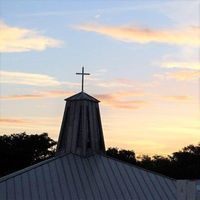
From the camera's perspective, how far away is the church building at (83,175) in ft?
99.0

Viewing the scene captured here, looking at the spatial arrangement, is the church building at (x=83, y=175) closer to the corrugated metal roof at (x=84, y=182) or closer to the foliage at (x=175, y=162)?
the corrugated metal roof at (x=84, y=182)

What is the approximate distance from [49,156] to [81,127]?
39.7m

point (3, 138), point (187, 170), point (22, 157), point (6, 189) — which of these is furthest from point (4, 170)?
point (6, 189)

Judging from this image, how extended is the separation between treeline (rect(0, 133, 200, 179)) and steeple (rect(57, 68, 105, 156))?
95.4 ft

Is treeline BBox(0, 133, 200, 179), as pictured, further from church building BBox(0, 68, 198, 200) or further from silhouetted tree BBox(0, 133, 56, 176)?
church building BBox(0, 68, 198, 200)

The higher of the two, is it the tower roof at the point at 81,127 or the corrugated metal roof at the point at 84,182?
the tower roof at the point at 81,127

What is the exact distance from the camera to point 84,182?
1227 inches

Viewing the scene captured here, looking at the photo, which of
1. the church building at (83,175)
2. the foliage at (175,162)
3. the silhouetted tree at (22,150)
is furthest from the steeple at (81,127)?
the silhouetted tree at (22,150)

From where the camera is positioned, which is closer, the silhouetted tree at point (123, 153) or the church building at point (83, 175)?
the church building at point (83, 175)

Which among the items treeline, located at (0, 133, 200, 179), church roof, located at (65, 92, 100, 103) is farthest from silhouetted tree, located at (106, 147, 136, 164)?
church roof, located at (65, 92, 100, 103)

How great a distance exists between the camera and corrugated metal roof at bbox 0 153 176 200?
3000 centimetres

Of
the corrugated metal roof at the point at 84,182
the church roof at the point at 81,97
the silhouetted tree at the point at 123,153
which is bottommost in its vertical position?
the corrugated metal roof at the point at 84,182

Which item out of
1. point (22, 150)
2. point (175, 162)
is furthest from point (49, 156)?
point (175, 162)

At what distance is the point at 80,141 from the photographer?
34906 millimetres
